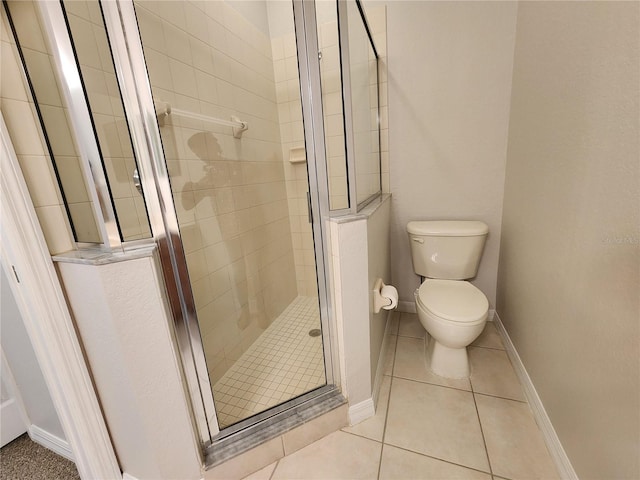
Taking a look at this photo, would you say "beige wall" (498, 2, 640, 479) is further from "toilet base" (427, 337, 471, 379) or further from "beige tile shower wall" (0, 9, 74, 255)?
"beige tile shower wall" (0, 9, 74, 255)

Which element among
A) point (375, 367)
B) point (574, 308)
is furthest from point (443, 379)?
point (574, 308)

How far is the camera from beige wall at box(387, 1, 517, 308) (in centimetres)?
158

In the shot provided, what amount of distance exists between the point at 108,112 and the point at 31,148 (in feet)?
0.88

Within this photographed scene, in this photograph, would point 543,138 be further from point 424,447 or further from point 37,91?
point 37,91

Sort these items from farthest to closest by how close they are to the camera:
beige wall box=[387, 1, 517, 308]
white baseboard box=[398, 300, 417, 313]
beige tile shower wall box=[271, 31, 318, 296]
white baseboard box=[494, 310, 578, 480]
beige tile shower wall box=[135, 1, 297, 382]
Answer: white baseboard box=[398, 300, 417, 313], beige wall box=[387, 1, 517, 308], beige tile shower wall box=[271, 31, 318, 296], beige tile shower wall box=[135, 1, 297, 382], white baseboard box=[494, 310, 578, 480]

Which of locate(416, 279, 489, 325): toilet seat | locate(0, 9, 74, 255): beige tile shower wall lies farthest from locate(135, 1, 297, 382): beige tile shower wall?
locate(416, 279, 489, 325): toilet seat

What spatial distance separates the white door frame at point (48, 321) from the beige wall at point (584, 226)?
1.60 metres

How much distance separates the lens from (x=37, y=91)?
0.80 meters

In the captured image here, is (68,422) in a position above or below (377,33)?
below

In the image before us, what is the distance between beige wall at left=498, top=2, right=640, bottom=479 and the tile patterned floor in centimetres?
16

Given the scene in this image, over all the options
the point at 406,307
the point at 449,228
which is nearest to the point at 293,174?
the point at 449,228

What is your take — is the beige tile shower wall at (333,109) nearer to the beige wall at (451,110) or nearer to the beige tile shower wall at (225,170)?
the beige tile shower wall at (225,170)

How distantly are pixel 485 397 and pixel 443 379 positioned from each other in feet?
0.66

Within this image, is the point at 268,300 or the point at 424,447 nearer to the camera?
the point at 424,447
